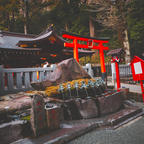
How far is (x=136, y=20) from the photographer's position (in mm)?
19547

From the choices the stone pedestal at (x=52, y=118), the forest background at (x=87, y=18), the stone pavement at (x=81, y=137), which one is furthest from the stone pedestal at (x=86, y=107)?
the forest background at (x=87, y=18)

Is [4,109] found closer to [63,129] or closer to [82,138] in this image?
[63,129]

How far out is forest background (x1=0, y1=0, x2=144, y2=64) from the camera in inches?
651

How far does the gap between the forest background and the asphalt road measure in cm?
1372

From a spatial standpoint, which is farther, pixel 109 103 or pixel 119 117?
pixel 109 103

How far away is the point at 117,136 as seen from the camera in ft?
8.37

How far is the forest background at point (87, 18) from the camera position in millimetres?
16531

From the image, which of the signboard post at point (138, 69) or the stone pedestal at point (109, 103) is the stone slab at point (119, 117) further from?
the signboard post at point (138, 69)

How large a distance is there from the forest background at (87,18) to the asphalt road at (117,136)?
1372 centimetres

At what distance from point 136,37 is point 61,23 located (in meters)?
14.0

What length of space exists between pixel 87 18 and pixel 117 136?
23856 millimetres

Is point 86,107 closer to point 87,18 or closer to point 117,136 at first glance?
point 117,136

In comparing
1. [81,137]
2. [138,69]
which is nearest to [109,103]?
[81,137]

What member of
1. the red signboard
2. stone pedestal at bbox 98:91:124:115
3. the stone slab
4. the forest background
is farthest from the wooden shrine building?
the stone slab
